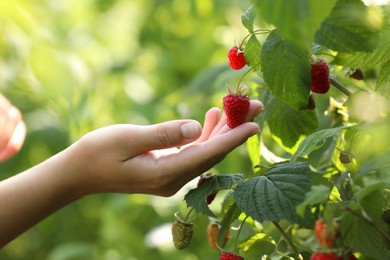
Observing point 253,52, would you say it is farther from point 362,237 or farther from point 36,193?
point 36,193

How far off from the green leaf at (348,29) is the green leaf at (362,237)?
0.21 m

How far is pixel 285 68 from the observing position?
1.02m

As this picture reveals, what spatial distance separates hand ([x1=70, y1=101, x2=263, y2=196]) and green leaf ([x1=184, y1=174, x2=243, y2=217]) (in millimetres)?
21

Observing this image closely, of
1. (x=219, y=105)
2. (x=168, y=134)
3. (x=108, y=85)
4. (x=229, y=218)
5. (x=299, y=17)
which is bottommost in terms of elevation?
(x=108, y=85)

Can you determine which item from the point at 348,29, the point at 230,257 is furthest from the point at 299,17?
the point at 230,257

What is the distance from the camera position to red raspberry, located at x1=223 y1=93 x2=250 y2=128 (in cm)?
113

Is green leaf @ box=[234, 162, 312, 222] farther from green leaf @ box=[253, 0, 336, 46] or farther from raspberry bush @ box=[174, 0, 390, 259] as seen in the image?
green leaf @ box=[253, 0, 336, 46]

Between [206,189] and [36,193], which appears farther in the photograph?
[36,193]

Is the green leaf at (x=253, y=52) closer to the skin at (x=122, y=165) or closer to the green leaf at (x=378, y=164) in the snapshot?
the skin at (x=122, y=165)

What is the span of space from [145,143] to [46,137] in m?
2.19

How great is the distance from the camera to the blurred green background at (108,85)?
7.44ft

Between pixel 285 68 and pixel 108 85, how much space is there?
2674mm

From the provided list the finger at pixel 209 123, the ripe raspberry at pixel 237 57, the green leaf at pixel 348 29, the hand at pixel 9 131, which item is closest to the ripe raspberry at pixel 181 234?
the finger at pixel 209 123

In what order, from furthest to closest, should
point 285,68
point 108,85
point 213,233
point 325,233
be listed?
1. point 108,85
2. point 213,233
3. point 285,68
4. point 325,233
